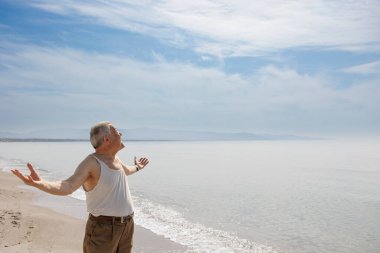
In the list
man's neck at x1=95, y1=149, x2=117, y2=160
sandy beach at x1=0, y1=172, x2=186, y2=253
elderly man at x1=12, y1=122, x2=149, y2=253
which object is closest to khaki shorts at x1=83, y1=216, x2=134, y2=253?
elderly man at x1=12, y1=122, x2=149, y2=253

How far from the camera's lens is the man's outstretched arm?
12.3ft

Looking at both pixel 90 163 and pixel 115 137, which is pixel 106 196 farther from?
pixel 115 137

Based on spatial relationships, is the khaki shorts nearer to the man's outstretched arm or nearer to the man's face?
the man's outstretched arm

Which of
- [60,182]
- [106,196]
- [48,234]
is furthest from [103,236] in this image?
[48,234]

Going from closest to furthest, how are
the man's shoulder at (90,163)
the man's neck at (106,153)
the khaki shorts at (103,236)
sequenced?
the man's shoulder at (90,163) → the khaki shorts at (103,236) → the man's neck at (106,153)

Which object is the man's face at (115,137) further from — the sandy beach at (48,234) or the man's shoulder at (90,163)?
the sandy beach at (48,234)

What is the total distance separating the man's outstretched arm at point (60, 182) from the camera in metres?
3.76

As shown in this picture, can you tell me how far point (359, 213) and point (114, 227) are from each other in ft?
46.1

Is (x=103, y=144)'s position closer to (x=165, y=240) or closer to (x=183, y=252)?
(x=183, y=252)

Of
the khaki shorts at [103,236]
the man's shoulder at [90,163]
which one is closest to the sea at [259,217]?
the khaki shorts at [103,236]

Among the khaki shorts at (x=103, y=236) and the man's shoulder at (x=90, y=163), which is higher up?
the man's shoulder at (x=90, y=163)

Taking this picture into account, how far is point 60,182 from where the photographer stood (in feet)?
13.2

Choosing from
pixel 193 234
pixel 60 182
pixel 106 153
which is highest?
pixel 106 153

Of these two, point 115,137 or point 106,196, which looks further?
point 115,137
